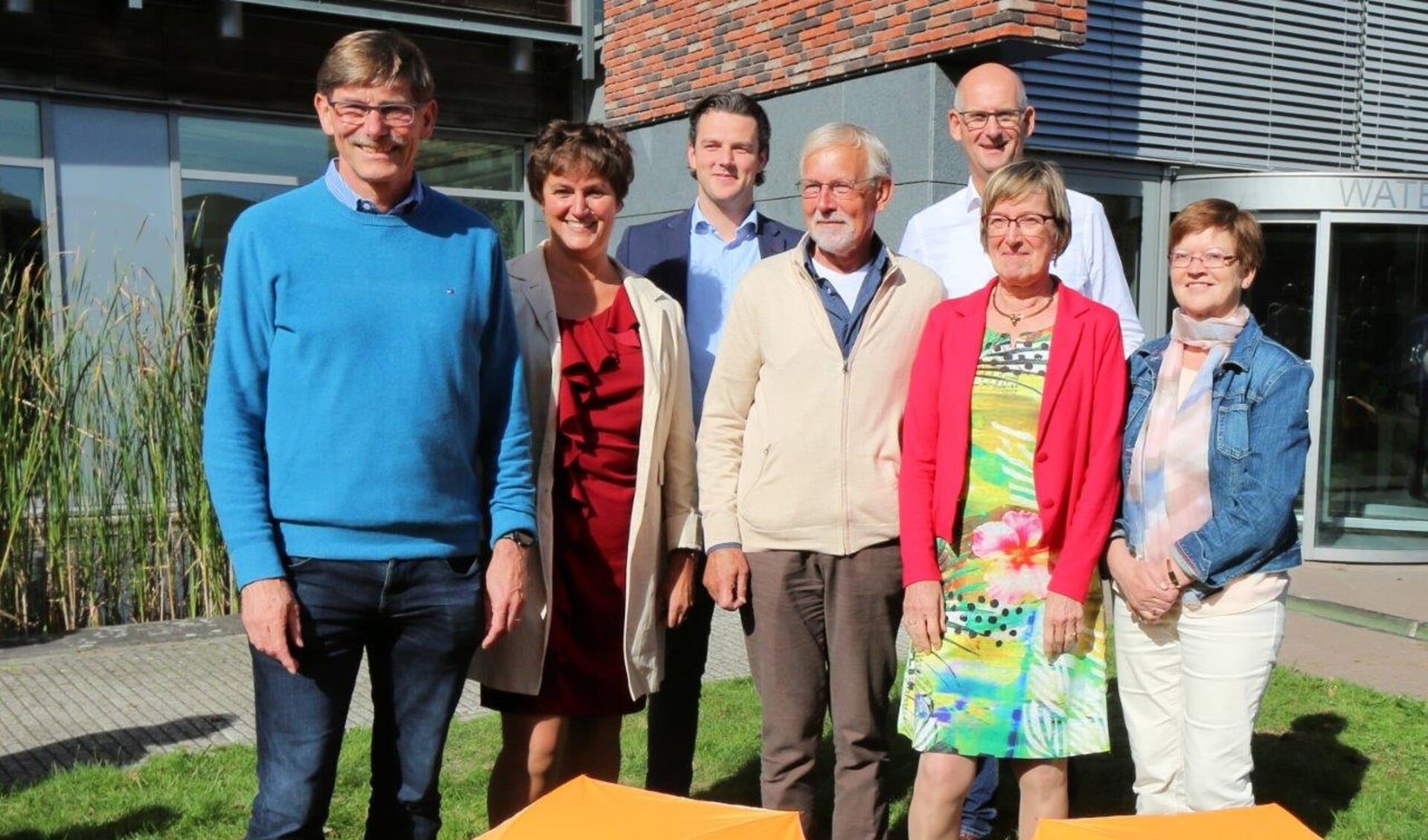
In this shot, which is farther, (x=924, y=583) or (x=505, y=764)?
(x=505, y=764)

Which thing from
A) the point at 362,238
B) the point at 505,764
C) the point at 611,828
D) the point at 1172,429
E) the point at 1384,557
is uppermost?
the point at 362,238

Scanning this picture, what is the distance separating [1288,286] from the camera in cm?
1023

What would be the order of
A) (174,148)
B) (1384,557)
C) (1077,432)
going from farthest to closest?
(174,148)
(1384,557)
(1077,432)

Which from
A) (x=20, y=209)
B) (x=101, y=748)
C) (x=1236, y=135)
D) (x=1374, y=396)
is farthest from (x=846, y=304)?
(x=20, y=209)

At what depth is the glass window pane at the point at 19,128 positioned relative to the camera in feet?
36.8

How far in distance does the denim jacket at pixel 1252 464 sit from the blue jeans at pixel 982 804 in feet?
3.96

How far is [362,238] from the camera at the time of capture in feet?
9.19

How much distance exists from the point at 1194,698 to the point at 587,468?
5.44 ft

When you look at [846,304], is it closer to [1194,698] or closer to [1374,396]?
[1194,698]

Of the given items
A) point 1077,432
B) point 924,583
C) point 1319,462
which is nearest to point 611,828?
point 924,583

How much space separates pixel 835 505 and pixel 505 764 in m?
1.14

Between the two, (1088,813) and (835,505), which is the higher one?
(835,505)

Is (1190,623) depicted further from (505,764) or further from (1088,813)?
(505,764)

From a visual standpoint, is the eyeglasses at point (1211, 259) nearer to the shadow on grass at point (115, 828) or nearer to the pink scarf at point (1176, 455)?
the pink scarf at point (1176, 455)
